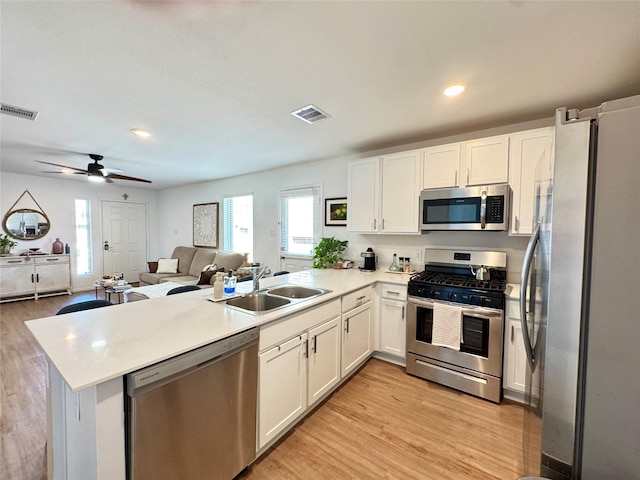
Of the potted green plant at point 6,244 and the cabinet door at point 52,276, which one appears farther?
the cabinet door at point 52,276

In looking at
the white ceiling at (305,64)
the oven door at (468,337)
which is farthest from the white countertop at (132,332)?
the white ceiling at (305,64)

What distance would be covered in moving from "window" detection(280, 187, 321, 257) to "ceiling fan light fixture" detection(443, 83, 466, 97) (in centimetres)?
227

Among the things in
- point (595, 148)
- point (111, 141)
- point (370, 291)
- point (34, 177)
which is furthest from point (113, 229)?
point (595, 148)

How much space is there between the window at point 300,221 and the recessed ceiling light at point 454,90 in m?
2.27

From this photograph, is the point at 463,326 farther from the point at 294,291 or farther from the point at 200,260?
the point at 200,260

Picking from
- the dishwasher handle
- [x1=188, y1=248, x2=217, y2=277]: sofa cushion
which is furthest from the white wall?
the dishwasher handle

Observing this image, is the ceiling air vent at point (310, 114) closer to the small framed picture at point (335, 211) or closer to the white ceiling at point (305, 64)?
the white ceiling at point (305, 64)

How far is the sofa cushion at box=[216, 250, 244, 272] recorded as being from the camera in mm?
4977

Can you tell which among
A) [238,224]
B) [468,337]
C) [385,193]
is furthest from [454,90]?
[238,224]

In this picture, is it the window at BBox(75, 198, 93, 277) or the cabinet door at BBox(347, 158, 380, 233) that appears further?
the window at BBox(75, 198, 93, 277)

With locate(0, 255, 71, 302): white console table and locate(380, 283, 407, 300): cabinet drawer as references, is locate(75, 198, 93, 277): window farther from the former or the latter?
locate(380, 283, 407, 300): cabinet drawer

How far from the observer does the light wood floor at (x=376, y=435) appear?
163cm

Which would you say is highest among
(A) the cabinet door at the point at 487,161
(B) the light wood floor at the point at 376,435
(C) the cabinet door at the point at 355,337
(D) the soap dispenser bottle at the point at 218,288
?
(A) the cabinet door at the point at 487,161

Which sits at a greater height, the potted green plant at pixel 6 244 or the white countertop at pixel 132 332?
the potted green plant at pixel 6 244
